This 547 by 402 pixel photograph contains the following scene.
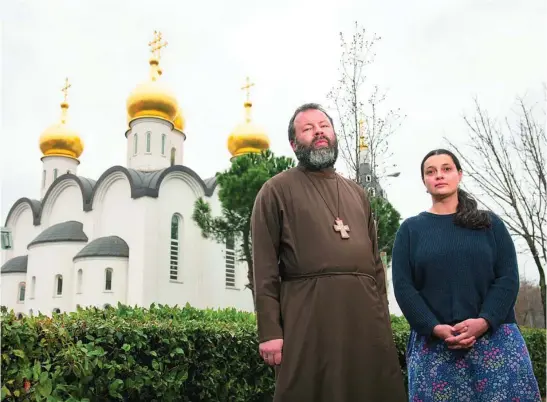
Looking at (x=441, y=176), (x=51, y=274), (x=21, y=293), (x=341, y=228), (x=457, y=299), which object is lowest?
(x=457, y=299)

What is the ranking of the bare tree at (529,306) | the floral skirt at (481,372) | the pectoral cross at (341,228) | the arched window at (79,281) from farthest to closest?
the bare tree at (529,306) < the arched window at (79,281) < the pectoral cross at (341,228) < the floral skirt at (481,372)

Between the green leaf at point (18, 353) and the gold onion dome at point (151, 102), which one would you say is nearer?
the green leaf at point (18, 353)

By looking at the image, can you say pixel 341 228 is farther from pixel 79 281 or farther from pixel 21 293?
pixel 21 293

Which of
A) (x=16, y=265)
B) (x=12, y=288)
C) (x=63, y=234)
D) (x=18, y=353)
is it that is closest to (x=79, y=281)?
(x=63, y=234)

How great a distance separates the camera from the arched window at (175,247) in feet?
78.5

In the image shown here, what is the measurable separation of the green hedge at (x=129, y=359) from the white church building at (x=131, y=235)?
18165mm

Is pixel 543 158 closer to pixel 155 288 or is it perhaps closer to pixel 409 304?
pixel 409 304

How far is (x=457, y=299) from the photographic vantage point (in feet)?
8.59

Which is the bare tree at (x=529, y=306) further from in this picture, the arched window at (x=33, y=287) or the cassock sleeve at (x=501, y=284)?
the cassock sleeve at (x=501, y=284)

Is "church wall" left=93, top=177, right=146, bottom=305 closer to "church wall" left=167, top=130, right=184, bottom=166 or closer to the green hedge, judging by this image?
"church wall" left=167, top=130, right=184, bottom=166

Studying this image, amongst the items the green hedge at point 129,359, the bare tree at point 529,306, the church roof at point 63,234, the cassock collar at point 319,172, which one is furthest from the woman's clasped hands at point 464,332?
the bare tree at point 529,306

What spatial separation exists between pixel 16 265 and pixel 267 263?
2812 cm

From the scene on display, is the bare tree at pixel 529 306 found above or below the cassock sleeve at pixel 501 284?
above

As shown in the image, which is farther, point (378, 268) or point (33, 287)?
point (33, 287)
